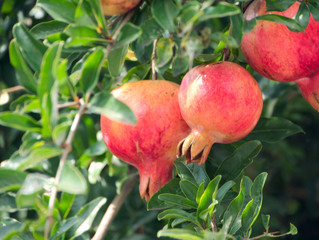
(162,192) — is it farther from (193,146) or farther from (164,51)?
(164,51)

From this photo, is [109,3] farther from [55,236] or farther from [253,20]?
[55,236]

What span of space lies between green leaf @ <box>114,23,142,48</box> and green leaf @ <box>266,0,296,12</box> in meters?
0.28

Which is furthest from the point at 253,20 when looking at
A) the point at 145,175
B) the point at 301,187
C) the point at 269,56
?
the point at 301,187

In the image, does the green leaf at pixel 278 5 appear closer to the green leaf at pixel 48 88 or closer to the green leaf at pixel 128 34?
the green leaf at pixel 128 34

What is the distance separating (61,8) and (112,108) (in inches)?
10.8

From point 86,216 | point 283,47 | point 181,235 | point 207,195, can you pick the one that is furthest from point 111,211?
point 283,47

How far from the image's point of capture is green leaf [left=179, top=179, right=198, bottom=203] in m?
0.98

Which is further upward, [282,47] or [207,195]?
[282,47]

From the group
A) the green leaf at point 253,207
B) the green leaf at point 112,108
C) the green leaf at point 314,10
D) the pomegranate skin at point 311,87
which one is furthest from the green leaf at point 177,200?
the green leaf at point 314,10

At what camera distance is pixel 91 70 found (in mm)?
845

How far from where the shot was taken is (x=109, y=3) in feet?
3.24

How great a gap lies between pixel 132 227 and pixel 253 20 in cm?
115

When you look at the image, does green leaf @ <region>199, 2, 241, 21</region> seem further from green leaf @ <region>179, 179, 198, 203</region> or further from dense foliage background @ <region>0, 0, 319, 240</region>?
green leaf @ <region>179, 179, 198, 203</region>

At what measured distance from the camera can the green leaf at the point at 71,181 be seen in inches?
27.2
